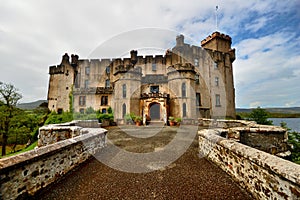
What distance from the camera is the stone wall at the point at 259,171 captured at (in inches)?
86.5

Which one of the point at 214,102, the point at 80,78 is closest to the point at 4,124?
the point at 80,78

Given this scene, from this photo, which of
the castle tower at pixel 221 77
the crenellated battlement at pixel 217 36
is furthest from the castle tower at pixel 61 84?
the crenellated battlement at pixel 217 36

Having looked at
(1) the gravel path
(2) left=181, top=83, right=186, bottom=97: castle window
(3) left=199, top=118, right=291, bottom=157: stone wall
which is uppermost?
(2) left=181, top=83, right=186, bottom=97: castle window

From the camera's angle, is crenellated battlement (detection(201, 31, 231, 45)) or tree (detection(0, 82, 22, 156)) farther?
crenellated battlement (detection(201, 31, 231, 45))

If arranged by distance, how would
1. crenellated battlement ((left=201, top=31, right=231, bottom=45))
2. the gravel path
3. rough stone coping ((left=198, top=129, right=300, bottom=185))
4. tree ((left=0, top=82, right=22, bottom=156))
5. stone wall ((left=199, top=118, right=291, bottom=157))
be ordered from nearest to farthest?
1. rough stone coping ((left=198, top=129, right=300, bottom=185))
2. the gravel path
3. stone wall ((left=199, top=118, right=291, bottom=157))
4. tree ((left=0, top=82, right=22, bottom=156))
5. crenellated battlement ((left=201, top=31, right=231, bottom=45))

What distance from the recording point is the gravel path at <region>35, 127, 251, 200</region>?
3068 millimetres

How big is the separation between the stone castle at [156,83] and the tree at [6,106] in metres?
8.36

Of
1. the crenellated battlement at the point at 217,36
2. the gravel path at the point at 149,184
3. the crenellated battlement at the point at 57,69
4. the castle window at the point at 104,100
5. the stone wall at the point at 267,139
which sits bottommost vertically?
the gravel path at the point at 149,184

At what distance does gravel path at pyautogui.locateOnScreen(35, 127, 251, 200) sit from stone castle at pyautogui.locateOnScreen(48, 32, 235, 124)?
15498 mm

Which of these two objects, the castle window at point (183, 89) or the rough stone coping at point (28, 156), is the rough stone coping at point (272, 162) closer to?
the rough stone coping at point (28, 156)

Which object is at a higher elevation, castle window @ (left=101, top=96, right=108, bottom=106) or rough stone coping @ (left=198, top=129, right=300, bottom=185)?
castle window @ (left=101, top=96, right=108, bottom=106)

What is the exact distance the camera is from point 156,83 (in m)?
24.3

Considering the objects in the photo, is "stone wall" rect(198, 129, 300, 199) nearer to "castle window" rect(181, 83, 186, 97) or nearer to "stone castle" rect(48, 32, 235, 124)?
"stone castle" rect(48, 32, 235, 124)

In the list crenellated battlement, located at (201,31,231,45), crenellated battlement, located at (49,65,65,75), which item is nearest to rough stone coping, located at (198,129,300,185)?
crenellated battlement, located at (201,31,231,45)
